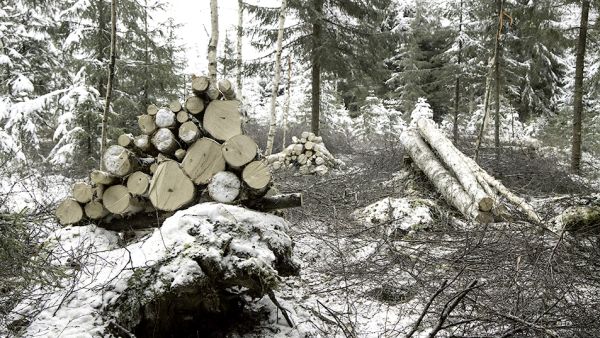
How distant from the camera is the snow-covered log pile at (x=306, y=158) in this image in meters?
11.6

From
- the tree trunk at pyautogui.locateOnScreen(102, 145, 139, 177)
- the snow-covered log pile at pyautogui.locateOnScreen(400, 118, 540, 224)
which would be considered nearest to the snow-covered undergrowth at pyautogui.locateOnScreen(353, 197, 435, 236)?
the snow-covered log pile at pyautogui.locateOnScreen(400, 118, 540, 224)

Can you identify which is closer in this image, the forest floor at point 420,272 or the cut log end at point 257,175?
the forest floor at point 420,272

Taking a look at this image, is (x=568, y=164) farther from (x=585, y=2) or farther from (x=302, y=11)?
(x=302, y=11)

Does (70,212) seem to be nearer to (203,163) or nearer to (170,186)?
(170,186)

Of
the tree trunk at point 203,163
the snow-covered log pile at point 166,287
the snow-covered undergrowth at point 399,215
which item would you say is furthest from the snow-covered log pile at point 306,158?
the snow-covered log pile at point 166,287

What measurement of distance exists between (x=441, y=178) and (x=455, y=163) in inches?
13.7

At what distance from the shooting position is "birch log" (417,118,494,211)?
18.4 feet

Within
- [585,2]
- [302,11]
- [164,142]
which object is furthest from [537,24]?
[164,142]

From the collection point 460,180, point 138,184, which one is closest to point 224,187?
point 138,184

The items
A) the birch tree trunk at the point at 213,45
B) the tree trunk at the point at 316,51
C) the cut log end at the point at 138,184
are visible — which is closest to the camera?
the cut log end at the point at 138,184

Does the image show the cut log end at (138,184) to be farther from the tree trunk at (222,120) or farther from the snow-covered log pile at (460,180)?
the snow-covered log pile at (460,180)

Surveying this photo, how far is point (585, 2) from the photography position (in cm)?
1006

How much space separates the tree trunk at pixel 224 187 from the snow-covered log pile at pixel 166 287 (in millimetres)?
665

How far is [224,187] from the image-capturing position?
4.23 meters
